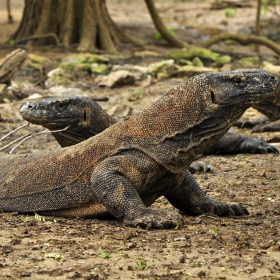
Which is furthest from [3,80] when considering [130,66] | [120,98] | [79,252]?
[79,252]

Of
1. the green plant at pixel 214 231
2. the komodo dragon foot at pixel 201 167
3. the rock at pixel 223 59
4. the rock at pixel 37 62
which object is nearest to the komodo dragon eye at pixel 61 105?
the komodo dragon foot at pixel 201 167

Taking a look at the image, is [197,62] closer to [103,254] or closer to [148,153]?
[148,153]

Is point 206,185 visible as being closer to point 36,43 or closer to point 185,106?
point 185,106

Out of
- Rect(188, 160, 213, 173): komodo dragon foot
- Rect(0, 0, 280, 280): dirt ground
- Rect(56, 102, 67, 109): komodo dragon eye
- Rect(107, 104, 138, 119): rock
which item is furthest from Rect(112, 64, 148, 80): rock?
Rect(0, 0, 280, 280): dirt ground

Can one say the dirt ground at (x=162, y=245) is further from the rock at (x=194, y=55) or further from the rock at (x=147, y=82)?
the rock at (x=194, y=55)

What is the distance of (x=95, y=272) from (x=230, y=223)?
151 cm

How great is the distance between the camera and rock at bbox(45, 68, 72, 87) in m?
12.4

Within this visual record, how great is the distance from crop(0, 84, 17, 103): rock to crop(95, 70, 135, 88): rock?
7.27ft

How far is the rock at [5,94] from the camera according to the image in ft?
34.6

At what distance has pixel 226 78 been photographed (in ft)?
14.9

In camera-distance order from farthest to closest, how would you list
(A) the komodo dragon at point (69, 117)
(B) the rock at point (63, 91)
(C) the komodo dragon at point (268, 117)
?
(B) the rock at point (63, 91) < (C) the komodo dragon at point (268, 117) < (A) the komodo dragon at point (69, 117)

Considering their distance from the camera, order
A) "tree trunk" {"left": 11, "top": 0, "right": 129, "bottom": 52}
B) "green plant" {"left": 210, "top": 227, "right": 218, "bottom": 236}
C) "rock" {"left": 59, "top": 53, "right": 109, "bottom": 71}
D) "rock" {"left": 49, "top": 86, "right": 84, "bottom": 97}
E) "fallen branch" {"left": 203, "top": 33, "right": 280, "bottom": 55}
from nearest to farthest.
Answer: "green plant" {"left": 210, "top": 227, "right": 218, "bottom": 236} < "rock" {"left": 49, "top": 86, "right": 84, "bottom": 97} < "rock" {"left": 59, "top": 53, "right": 109, "bottom": 71} < "tree trunk" {"left": 11, "top": 0, "right": 129, "bottom": 52} < "fallen branch" {"left": 203, "top": 33, "right": 280, "bottom": 55}

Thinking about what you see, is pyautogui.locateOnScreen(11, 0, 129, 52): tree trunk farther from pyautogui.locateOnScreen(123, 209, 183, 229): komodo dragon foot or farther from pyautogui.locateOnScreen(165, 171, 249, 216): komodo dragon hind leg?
pyautogui.locateOnScreen(123, 209, 183, 229): komodo dragon foot

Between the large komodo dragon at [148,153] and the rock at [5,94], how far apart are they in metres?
5.94
